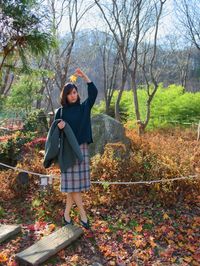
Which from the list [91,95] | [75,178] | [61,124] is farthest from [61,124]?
[75,178]

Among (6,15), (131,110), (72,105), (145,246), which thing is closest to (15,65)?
(6,15)

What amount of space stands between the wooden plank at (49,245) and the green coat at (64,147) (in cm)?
77

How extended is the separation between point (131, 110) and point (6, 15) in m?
10.3

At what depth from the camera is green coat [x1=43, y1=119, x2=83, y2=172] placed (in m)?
3.70

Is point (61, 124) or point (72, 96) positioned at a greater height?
point (72, 96)

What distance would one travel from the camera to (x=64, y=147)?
379 centimetres

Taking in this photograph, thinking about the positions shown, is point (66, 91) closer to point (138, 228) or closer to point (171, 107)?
point (138, 228)

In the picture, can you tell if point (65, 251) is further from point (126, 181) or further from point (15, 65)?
point (15, 65)

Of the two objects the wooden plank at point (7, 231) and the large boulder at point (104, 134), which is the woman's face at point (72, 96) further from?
the large boulder at point (104, 134)

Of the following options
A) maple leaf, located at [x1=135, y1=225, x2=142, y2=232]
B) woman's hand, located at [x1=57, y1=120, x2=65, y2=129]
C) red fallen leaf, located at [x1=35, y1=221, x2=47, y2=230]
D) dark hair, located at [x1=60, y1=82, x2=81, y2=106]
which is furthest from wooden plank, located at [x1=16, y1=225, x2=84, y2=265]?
dark hair, located at [x1=60, y1=82, x2=81, y2=106]

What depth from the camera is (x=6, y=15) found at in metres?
5.54

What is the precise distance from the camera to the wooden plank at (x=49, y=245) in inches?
132

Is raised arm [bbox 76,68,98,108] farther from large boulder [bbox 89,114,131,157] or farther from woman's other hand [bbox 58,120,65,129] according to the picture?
large boulder [bbox 89,114,131,157]

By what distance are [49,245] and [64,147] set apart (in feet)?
3.70
